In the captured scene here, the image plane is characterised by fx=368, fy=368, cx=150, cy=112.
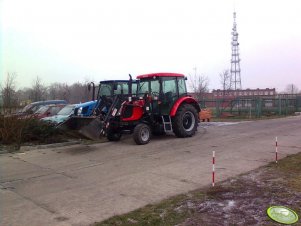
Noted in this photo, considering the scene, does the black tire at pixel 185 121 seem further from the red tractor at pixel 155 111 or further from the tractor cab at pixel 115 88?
the tractor cab at pixel 115 88

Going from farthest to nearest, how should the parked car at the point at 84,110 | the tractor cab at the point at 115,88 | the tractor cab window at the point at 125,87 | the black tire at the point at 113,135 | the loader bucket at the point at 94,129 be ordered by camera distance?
the parked car at the point at 84,110 < the tractor cab window at the point at 125,87 < the tractor cab at the point at 115,88 < the black tire at the point at 113,135 < the loader bucket at the point at 94,129

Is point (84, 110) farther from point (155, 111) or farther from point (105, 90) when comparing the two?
point (155, 111)

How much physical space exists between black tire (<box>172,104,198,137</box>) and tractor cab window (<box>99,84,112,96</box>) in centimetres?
349

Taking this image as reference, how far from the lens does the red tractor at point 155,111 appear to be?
47.5ft

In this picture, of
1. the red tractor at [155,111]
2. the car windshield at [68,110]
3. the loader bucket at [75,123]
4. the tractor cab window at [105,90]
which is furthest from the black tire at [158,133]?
the car windshield at [68,110]

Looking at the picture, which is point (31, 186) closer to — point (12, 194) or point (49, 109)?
point (12, 194)

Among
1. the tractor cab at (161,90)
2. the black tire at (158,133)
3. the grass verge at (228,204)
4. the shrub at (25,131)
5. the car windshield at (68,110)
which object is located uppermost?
the tractor cab at (161,90)

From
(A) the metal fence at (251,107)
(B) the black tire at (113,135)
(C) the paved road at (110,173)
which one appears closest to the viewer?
(C) the paved road at (110,173)

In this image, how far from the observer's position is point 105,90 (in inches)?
681

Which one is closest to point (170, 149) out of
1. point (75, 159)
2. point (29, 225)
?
point (75, 159)

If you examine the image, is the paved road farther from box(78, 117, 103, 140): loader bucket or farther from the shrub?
the shrub

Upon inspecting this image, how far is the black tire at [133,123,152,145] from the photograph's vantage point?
45.6 ft

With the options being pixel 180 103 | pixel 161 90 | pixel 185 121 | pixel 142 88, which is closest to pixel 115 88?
pixel 142 88

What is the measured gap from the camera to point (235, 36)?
75688mm
